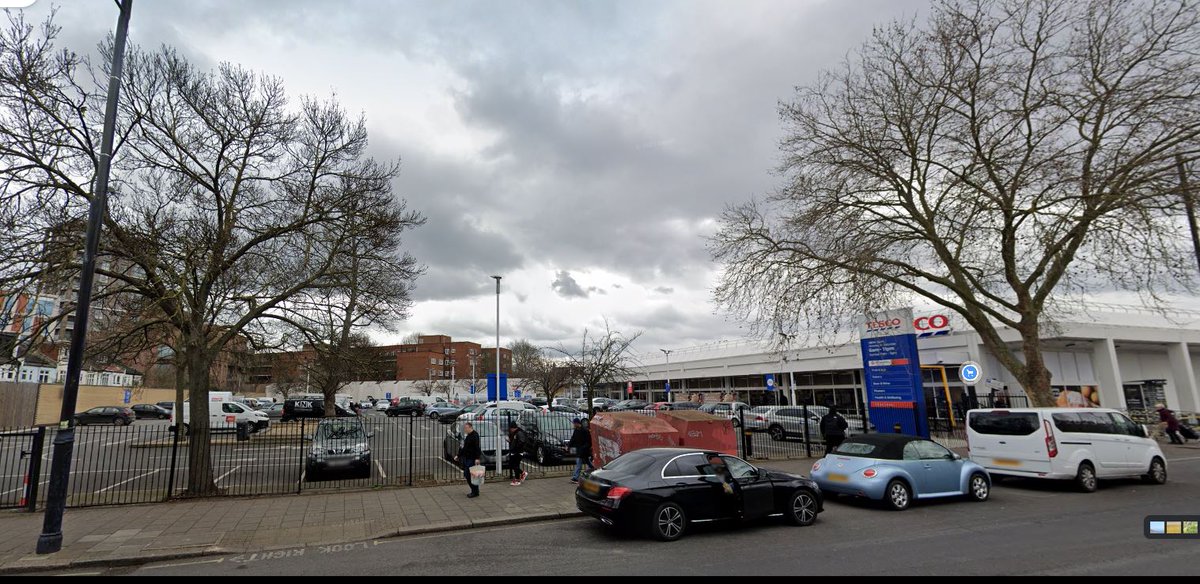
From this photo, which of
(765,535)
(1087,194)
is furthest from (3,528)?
(1087,194)

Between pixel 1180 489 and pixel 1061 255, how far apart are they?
767cm

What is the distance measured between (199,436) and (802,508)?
12.4 m

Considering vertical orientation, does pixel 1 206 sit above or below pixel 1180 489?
above

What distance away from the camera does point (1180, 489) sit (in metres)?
12.5

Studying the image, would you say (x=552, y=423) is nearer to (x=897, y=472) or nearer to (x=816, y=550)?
(x=897, y=472)

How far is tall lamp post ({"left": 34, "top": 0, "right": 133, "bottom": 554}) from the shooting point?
7.78m

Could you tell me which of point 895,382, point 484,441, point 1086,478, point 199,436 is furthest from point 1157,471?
point 199,436

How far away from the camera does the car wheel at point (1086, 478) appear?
1220 cm

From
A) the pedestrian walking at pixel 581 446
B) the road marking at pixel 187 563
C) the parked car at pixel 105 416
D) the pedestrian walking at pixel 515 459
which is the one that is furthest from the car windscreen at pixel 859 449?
the parked car at pixel 105 416

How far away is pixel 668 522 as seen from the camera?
808cm

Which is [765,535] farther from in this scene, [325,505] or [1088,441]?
[1088,441]

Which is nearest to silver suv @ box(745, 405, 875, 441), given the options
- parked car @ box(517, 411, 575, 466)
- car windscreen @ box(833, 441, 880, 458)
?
parked car @ box(517, 411, 575, 466)

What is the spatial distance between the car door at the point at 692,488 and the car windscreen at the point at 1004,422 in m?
8.76

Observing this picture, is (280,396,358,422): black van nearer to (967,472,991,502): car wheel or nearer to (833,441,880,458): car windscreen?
(833,441,880,458): car windscreen
